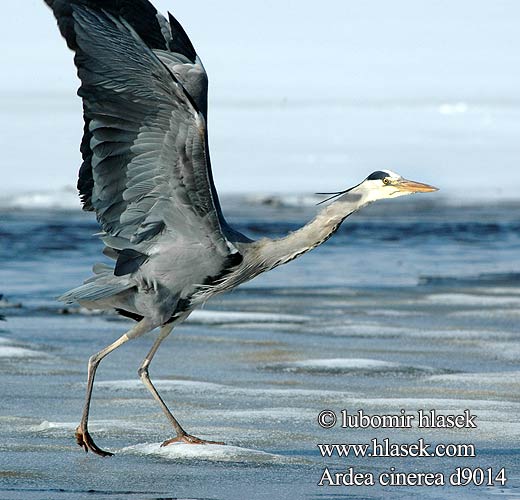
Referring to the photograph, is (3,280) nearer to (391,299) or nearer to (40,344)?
(391,299)

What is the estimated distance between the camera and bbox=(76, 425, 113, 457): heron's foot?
6.97 m

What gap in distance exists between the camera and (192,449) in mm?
7047

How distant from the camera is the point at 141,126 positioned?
7.36 m

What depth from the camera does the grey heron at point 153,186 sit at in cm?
718

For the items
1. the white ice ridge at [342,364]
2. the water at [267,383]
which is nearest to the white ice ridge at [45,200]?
the water at [267,383]

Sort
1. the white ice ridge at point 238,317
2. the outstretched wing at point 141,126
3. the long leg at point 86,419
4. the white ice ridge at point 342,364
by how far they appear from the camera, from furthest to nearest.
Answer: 1. the white ice ridge at point 238,317
2. the white ice ridge at point 342,364
3. the outstretched wing at point 141,126
4. the long leg at point 86,419

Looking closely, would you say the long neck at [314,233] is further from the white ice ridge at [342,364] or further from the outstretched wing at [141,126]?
the white ice ridge at [342,364]

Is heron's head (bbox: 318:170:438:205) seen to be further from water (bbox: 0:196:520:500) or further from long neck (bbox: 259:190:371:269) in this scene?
water (bbox: 0:196:520:500)

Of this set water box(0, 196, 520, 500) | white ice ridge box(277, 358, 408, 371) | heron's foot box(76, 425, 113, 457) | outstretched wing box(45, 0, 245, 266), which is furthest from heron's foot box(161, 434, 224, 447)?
white ice ridge box(277, 358, 408, 371)

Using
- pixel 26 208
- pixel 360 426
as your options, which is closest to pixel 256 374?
pixel 360 426

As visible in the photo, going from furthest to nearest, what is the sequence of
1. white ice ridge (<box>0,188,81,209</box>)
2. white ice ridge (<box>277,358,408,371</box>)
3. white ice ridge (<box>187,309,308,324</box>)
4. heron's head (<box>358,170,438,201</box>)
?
white ice ridge (<box>0,188,81,209</box>) < white ice ridge (<box>187,309,308,324</box>) < white ice ridge (<box>277,358,408,371</box>) < heron's head (<box>358,170,438,201</box>)

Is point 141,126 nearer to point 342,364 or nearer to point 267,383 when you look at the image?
point 267,383

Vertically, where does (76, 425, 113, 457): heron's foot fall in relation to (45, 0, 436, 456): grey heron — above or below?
below

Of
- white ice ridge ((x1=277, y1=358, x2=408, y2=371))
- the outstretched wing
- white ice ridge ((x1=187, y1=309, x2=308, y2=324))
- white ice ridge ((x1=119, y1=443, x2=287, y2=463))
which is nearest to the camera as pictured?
white ice ridge ((x1=119, y1=443, x2=287, y2=463))
